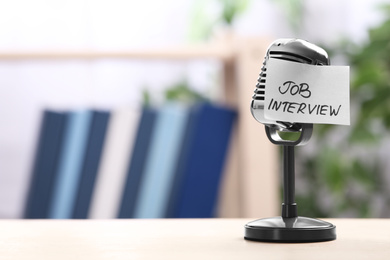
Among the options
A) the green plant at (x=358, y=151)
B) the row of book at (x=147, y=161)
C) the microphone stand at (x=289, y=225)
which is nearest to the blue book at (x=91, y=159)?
the row of book at (x=147, y=161)

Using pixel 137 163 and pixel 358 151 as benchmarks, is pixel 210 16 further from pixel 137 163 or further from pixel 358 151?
pixel 137 163

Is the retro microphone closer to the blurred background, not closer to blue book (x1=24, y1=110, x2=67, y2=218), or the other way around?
blue book (x1=24, y1=110, x2=67, y2=218)

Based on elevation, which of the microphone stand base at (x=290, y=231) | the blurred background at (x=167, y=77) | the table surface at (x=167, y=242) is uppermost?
the blurred background at (x=167, y=77)

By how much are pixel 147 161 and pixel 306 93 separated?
0.74 m

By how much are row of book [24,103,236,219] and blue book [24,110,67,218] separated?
33 millimetres

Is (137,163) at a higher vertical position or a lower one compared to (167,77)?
lower

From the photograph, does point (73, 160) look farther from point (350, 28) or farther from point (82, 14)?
point (350, 28)

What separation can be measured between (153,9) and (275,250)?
5.76 feet

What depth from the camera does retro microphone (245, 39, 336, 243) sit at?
0.55 meters

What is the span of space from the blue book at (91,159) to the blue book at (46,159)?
75mm

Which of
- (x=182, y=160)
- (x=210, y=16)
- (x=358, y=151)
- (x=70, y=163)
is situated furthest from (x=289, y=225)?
(x=358, y=151)

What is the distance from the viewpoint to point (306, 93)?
58cm

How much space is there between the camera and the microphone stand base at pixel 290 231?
551 millimetres

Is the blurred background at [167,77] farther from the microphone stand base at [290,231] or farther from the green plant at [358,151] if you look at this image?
the microphone stand base at [290,231]
